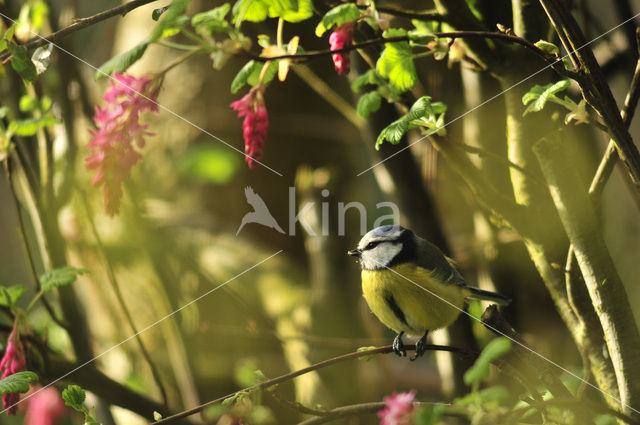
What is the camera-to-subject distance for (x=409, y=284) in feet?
3.78

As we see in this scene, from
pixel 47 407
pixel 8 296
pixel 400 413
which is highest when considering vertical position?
pixel 8 296

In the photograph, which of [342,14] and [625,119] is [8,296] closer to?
[342,14]

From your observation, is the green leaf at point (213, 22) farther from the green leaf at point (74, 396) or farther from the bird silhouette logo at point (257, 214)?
the bird silhouette logo at point (257, 214)

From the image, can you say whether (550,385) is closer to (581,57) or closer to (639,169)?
(639,169)

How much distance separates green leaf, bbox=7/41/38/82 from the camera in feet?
2.53

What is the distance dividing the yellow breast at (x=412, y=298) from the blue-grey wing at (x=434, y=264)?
0.03 feet

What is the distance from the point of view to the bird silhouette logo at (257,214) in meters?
2.06

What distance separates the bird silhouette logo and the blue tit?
88 cm

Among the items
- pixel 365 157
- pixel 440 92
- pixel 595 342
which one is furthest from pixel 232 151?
pixel 595 342

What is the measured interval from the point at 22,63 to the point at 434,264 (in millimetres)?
728

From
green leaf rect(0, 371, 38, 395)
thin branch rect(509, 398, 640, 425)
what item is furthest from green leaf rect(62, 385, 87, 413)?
thin branch rect(509, 398, 640, 425)

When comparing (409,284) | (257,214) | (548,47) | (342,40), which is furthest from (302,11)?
(257,214)

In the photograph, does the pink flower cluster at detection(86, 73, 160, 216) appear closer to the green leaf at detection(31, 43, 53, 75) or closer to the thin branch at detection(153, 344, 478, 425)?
the green leaf at detection(31, 43, 53, 75)

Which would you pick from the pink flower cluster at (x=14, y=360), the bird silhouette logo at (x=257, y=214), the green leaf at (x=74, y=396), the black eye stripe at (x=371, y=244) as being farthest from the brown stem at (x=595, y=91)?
the bird silhouette logo at (x=257, y=214)
